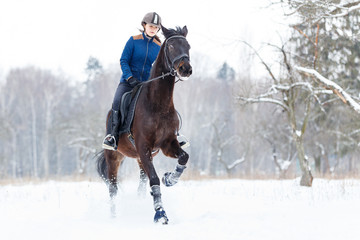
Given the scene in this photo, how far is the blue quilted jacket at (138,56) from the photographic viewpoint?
6.73 meters

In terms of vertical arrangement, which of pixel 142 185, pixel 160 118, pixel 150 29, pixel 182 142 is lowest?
pixel 142 185

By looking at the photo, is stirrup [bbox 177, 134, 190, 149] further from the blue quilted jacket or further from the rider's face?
the rider's face

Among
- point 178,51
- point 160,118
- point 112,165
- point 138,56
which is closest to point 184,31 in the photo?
point 178,51

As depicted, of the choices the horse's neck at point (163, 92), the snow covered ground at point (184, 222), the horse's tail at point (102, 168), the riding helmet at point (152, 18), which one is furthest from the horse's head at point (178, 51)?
the horse's tail at point (102, 168)

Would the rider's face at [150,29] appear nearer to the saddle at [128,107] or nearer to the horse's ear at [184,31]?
the horse's ear at [184,31]

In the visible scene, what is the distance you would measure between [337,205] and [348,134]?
19826 millimetres

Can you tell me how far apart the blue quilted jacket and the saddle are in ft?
0.93

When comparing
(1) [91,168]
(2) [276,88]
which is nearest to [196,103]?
(1) [91,168]

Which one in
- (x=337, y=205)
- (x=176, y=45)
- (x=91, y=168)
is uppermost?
(x=176, y=45)

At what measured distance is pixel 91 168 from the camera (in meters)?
42.8

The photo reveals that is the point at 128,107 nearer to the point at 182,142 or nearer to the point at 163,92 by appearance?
the point at 163,92

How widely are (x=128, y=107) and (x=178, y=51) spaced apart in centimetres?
Answer: 161

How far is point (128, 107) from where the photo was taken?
6711 millimetres

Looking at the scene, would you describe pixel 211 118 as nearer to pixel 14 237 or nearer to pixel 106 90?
pixel 106 90
